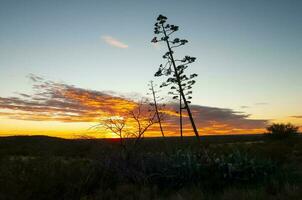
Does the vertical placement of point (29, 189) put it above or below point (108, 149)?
below

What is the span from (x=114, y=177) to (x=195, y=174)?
2.78 metres

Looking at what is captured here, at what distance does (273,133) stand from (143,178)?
3670cm

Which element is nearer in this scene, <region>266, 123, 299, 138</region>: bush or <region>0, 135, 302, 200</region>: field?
<region>0, 135, 302, 200</region>: field

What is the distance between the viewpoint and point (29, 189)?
402 inches

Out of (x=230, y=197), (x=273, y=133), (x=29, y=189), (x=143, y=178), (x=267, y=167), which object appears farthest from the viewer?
(x=273, y=133)

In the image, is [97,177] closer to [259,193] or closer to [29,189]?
[29,189]

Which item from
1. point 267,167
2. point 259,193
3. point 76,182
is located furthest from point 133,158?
point 267,167

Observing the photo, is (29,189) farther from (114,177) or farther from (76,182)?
(114,177)

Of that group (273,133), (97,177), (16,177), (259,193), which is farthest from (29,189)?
(273,133)

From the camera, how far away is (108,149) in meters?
11.7

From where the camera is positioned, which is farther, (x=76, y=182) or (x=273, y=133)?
(x=273, y=133)

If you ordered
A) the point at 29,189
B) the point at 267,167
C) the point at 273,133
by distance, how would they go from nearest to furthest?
the point at 29,189
the point at 267,167
the point at 273,133

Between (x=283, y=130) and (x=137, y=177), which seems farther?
(x=283, y=130)

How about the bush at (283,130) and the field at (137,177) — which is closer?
the field at (137,177)
